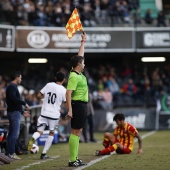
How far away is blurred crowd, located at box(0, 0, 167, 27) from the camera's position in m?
29.6

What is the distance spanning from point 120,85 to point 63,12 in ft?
14.3

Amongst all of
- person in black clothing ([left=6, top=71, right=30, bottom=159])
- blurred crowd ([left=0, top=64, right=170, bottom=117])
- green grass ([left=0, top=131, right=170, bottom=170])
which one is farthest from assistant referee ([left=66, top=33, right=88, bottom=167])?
blurred crowd ([left=0, top=64, right=170, bottom=117])

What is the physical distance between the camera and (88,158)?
14.4 metres

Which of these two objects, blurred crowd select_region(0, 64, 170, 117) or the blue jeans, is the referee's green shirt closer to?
the blue jeans

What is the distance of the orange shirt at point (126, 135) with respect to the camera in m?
15.4

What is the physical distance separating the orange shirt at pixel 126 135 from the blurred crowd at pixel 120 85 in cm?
1335

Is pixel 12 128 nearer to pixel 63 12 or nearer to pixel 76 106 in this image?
pixel 76 106

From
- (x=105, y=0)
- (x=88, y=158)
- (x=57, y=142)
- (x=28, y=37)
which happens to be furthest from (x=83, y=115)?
(x=105, y=0)

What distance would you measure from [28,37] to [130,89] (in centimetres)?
519

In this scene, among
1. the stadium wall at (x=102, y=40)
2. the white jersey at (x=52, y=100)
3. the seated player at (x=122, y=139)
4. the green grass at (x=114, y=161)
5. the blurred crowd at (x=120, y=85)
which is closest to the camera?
the green grass at (x=114, y=161)

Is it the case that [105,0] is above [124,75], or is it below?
→ above

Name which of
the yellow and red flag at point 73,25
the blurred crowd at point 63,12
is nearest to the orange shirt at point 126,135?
the yellow and red flag at point 73,25

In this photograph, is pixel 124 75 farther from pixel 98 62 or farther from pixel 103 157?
pixel 103 157

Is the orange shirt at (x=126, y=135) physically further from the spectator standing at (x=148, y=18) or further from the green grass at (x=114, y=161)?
the spectator standing at (x=148, y=18)
